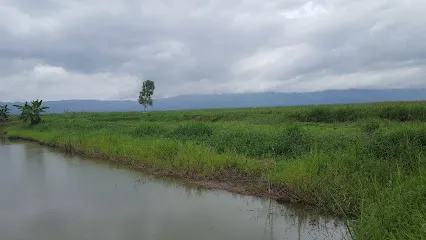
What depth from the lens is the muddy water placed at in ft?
20.7

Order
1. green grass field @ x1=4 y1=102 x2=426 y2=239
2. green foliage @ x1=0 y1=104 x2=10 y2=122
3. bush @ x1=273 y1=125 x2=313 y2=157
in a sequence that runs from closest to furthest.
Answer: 1. green grass field @ x1=4 y1=102 x2=426 y2=239
2. bush @ x1=273 y1=125 x2=313 y2=157
3. green foliage @ x1=0 y1=104 x2=10 y2=122

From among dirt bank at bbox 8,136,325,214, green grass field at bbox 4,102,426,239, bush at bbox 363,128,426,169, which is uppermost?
bush at bbox 363,128,426,169

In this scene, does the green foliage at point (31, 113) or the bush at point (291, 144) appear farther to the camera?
the green foliage at point (31, 113)

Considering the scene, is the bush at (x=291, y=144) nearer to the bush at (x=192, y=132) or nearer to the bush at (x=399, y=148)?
the bush at (x=399, y=148)

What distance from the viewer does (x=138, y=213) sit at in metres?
7.50

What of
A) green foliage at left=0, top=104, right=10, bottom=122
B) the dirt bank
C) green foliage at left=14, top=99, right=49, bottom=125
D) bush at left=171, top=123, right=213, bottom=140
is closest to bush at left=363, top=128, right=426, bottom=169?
the dirt bank

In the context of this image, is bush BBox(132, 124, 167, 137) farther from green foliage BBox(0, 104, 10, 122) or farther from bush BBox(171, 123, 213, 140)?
green foliage BBox(0, 104, 10, 122)

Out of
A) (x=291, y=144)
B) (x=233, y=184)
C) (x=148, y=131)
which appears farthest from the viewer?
(x=148, y=131)

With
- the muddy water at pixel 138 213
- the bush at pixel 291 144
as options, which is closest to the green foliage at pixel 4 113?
the muddy water at pixel 138 213

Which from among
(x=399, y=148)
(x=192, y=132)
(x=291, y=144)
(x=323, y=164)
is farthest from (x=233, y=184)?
(x=192, y=132)

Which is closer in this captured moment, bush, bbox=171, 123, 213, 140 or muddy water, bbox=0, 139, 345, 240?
muddy water, bbox=0, 139, 345, 240

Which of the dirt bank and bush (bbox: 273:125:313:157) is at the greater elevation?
bush (bbox: 273:125:313:157)

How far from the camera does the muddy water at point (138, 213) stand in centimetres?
631

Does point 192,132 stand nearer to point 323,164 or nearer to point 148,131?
point 148,131
